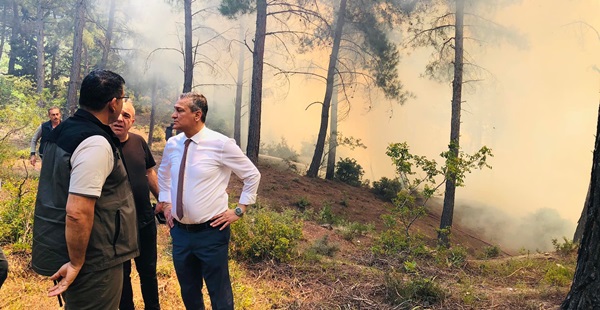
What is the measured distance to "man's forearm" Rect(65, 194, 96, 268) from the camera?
1897mm

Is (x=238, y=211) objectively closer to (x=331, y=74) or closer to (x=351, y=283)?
(x=351, y=283)

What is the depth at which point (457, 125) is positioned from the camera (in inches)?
386

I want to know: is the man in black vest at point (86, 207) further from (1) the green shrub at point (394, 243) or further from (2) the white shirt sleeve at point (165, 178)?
(1) the green shrub at point (394, 243)

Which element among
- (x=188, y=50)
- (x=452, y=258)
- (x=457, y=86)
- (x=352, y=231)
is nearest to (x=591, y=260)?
(x=452, y=258)

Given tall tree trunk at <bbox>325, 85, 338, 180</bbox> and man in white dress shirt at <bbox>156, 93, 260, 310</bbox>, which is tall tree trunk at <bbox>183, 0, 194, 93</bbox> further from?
man in white dress shirt at <bbox>156, 93, 260, 310</bbox>

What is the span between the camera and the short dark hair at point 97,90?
2105 mm

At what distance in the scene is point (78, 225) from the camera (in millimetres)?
1910

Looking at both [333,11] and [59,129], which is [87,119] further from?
[333,11]

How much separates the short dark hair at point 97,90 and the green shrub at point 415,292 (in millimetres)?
3015

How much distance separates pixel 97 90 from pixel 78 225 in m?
0.74

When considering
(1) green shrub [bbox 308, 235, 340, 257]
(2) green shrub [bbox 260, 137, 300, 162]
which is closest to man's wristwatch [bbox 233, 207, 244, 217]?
(1) green shrub [bbox 308, 235, 340, 257]

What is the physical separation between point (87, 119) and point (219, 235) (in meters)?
1.20

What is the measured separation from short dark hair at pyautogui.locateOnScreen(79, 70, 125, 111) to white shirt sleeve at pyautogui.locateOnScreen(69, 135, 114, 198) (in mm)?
255

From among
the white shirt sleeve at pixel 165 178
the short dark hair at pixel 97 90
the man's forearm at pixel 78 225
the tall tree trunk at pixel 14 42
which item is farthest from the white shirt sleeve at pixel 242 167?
the tall tree trunk at pixel 14 42
